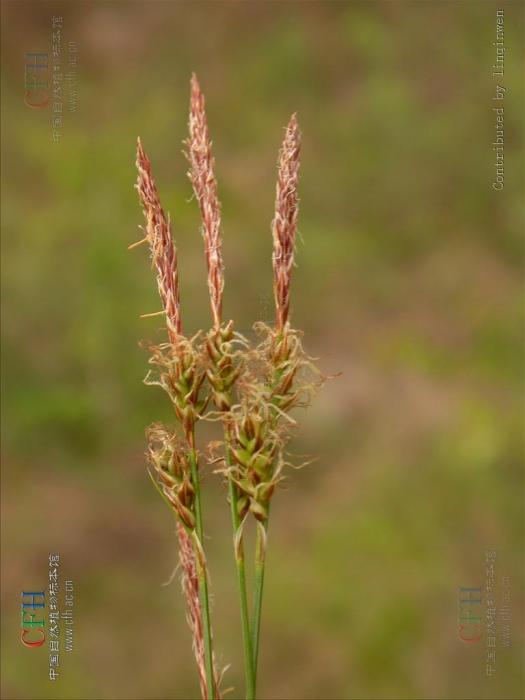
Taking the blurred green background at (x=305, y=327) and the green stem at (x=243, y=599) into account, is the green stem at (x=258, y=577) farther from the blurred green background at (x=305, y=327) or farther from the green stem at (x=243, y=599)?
the blurred green background at (x=305, y=327)

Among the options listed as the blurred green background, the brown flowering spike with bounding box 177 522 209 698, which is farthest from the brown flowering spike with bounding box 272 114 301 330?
the blurred green background

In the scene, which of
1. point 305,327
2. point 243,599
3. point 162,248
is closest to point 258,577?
point 243,599

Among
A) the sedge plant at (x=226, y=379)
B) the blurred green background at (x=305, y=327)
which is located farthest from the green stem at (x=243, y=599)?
the blurred green background at (x=305, y=327)

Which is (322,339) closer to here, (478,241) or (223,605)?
(478,241)

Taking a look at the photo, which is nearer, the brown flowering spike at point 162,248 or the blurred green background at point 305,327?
the brown flowering spike at point 162,248

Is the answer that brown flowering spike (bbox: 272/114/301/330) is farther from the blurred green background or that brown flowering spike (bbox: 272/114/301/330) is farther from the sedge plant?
the blurred green background

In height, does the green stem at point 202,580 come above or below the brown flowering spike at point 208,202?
below

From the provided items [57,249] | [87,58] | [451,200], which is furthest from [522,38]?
[57,249]
